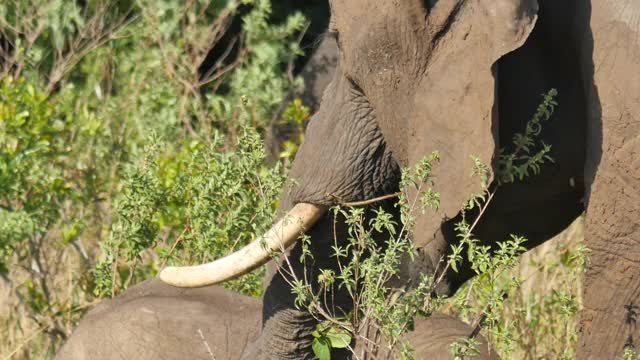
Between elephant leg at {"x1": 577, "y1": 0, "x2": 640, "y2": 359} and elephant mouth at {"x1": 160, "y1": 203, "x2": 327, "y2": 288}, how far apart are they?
0.75 metres

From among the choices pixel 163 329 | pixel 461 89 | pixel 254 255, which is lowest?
pixel 163 329

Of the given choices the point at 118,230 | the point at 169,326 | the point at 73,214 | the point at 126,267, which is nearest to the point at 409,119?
the point at 169,326

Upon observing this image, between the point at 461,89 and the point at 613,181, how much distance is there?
1.40 ft

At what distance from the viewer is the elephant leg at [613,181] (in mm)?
3914

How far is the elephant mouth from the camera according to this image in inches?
171

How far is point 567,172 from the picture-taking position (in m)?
4.29

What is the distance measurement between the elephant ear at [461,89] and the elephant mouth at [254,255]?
1.12 feet

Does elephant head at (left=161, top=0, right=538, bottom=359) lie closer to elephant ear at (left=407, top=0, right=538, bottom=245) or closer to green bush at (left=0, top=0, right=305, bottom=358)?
elephant ear at (left=407, top=0, right=538, bottom=245)

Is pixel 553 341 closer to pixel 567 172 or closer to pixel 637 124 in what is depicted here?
pixel 567 172

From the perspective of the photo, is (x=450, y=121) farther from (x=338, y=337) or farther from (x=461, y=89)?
(x=338, y=337)

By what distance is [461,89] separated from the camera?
159 inches

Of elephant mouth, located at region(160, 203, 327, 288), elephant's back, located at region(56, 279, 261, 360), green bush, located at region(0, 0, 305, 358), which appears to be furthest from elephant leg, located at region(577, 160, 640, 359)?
elephant's back, located at region(56, 279, 261, 360)

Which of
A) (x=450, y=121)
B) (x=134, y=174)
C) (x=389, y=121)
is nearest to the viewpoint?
(x=450, y=121)

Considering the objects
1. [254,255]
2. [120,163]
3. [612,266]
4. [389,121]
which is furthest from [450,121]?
[120,163]
